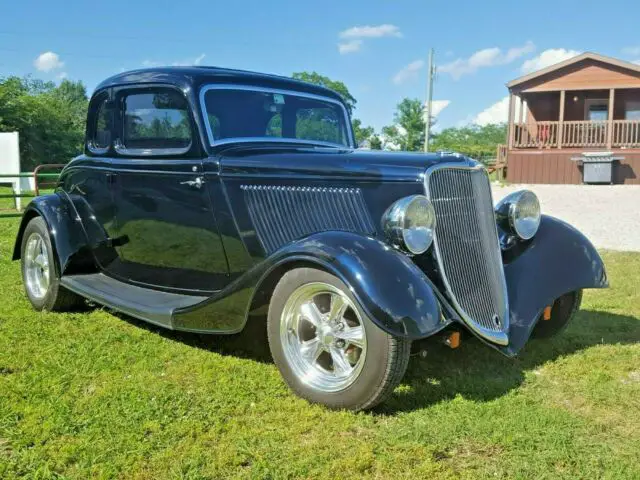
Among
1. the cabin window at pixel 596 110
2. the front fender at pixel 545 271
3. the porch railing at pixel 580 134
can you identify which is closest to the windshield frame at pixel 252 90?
the front fender at pixel 545 271

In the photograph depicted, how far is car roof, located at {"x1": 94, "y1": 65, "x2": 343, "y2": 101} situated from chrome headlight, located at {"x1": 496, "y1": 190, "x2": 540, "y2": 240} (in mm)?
1771

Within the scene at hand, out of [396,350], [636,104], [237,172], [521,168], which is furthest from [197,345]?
[636,104]

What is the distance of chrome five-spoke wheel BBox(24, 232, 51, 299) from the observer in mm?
5207

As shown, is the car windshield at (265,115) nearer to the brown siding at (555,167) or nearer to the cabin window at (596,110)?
the brown siding at (555,167)

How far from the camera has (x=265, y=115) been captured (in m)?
4.33

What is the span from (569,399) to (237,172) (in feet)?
7.56

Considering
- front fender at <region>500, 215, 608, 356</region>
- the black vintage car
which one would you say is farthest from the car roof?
front fender at <region>500, 215, 608, 356</region>

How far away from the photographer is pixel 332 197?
354 centimetres

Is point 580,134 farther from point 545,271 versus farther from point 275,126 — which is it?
point 275,126

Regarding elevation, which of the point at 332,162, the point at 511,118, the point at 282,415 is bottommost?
the point at 282,415

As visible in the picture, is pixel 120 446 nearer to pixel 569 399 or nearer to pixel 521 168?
pixel 569 399

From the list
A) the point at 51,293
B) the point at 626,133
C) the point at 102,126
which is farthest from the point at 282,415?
the point at 626,133

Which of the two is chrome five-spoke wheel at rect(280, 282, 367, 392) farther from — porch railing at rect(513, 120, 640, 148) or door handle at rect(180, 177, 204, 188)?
porch railing at rect(513, 120, 640, 148)

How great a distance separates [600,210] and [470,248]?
11.1 metres
